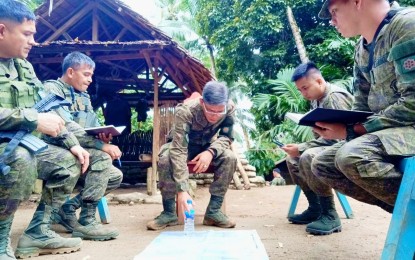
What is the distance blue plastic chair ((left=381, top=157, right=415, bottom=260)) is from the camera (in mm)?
1388

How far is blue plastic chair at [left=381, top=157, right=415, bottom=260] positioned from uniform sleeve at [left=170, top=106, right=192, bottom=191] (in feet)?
5.97

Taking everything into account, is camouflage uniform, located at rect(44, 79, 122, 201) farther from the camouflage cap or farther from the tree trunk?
the tree trunk

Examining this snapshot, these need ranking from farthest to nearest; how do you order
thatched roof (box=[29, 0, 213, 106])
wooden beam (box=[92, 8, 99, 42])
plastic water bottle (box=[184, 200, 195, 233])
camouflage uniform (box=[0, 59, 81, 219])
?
1. wooden beam (box=[92, 8, 99, 42])
2. thatched roof (box=[29, 0, 213, 106])
3. plastic water bottle (box=[184, 200, 195, 233])
4. camouflage uniform (box=[0, 59, 81, 219])

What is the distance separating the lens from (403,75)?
170 cm

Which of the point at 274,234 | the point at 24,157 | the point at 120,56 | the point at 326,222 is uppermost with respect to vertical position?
the point at 120,56

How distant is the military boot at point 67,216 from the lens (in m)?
3.23

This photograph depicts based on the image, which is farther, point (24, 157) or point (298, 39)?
point (298, 39)

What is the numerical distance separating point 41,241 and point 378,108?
2.23m

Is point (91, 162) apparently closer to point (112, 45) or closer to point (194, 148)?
point (194, 148)

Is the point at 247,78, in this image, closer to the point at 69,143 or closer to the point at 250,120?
the point at 250,120

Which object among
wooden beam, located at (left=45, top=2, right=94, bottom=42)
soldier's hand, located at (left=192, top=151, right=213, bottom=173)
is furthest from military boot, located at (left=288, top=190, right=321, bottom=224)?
wooden beam, located at (left=45, top=2, right=94, bottom=42)

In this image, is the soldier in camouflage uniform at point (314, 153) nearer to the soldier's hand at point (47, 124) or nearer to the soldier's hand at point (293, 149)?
the soldier's hand at point (293, 149)

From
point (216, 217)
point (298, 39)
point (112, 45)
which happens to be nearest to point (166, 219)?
point (216, 217)

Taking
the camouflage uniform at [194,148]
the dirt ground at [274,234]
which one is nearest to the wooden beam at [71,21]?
the dirt ground at [274,234]
